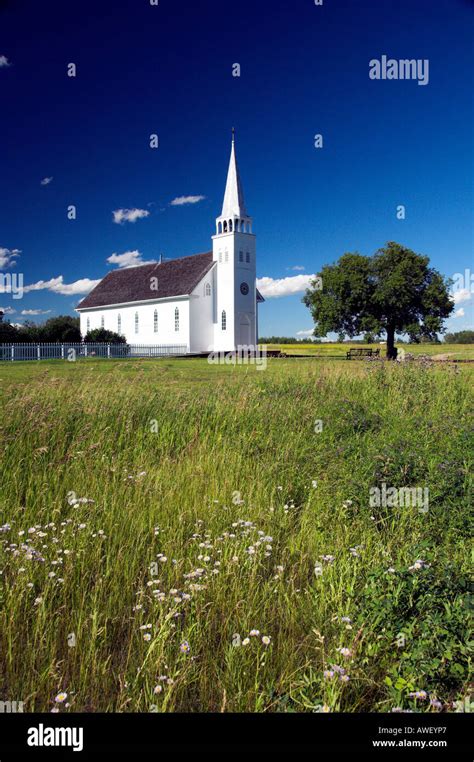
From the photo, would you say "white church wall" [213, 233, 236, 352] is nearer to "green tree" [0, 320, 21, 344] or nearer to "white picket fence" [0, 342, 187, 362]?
"white picket fence" [0, 342, 187, 362]

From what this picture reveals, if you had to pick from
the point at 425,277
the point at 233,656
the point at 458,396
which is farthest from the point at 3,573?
the point at 425,277

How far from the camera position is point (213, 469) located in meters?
5.94

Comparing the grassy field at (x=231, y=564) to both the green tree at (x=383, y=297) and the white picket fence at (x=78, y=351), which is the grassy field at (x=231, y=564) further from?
the green tree at (x=383, y=297)

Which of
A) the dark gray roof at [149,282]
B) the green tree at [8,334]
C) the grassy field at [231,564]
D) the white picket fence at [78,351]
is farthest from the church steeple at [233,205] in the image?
the grassy field at [231,564]

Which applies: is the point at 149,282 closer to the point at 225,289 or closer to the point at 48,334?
the point at 225,289

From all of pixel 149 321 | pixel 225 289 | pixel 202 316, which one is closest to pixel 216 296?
pixel 225 289

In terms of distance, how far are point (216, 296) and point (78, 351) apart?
13.9 m

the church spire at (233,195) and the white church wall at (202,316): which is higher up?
the church spire at (233,195)

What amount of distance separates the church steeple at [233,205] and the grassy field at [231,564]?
4225 centimetres

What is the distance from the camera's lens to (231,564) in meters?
3.75

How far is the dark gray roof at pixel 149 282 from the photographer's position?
50.1 m

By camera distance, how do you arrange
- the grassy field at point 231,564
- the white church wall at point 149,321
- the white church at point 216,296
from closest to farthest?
the grassy field at point 231,564 < the white church at point 216,296 < the white church wall at point 149,321
